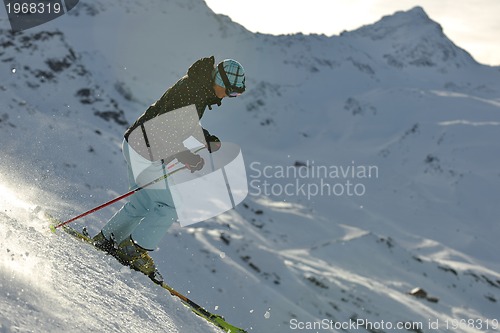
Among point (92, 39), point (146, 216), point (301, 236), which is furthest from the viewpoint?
point (92, 39)

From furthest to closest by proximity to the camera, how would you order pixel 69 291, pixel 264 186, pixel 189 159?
pixel 264 186, pixel 189 159, pixel 69 291

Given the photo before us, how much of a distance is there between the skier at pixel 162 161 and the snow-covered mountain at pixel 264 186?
0.37m

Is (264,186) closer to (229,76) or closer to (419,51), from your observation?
(229,76)

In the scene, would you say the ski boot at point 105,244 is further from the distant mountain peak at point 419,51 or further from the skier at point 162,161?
the distant mountain peak at point 419,51

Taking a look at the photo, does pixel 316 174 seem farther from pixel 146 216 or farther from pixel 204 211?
pixel 146 216

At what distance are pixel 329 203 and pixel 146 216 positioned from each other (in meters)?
44.6

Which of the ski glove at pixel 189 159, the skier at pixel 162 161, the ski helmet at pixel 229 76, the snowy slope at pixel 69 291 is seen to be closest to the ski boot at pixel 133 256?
the skier at pixel 162 161

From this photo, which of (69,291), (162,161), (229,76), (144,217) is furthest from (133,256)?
(229,76)

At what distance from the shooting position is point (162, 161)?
605 cm

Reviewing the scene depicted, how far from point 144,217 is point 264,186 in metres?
44.8

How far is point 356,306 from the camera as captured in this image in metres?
20.3

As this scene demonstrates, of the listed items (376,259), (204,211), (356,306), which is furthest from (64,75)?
Result: (356,306)

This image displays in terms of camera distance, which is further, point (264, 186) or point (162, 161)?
point (264, 186)

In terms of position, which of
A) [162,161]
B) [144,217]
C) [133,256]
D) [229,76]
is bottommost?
[133,256]
